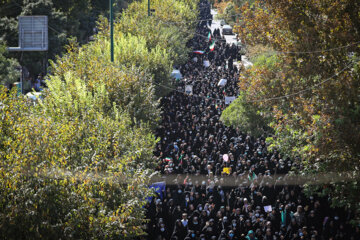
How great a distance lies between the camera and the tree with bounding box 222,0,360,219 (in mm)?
15797

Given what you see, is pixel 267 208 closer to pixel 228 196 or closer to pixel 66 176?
pixel 228 196

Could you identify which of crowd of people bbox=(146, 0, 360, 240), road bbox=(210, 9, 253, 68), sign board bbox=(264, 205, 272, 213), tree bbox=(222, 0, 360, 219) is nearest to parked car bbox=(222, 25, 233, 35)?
road bbox=(210, 9, 253, 68)

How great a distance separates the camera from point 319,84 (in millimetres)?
17422

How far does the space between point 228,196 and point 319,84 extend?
15.6 ft

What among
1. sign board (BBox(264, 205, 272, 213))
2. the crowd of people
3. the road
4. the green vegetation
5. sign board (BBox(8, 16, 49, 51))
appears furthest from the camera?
the road

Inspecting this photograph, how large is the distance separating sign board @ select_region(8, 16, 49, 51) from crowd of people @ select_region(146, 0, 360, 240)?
6.61m

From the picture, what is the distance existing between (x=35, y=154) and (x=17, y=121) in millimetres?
1457

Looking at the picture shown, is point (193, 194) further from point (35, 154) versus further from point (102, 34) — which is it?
point (102, 34)

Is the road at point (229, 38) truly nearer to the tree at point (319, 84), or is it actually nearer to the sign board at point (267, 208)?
the tree at point (319, 84)

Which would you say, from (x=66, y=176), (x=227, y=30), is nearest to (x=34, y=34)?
(x=66, y=176)

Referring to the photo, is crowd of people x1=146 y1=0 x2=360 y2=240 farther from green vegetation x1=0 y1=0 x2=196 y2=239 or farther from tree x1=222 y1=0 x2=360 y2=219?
green vegetation x1=0 y1=0 x2=196 y2=239

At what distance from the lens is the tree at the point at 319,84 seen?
15797 millimetres

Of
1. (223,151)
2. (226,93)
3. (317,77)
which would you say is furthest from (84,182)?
(226,93)

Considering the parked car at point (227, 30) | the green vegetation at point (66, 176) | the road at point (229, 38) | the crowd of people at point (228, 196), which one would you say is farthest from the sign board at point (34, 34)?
the parked car at point (227, 30)
